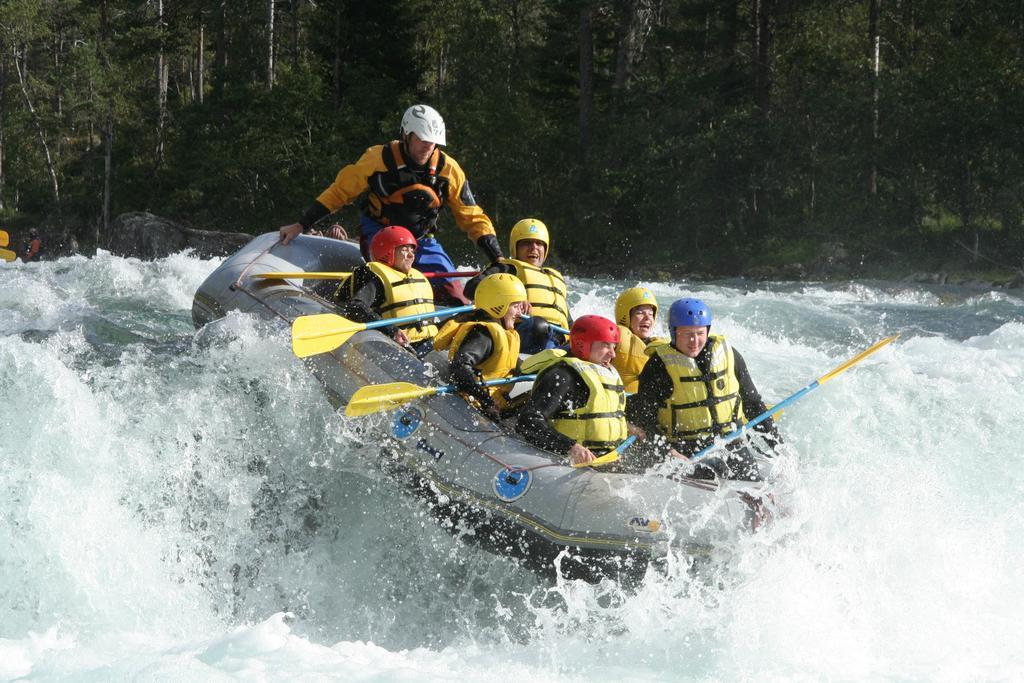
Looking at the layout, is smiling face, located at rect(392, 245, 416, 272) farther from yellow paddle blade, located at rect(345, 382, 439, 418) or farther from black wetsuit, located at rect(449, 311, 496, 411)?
yellow paddle blade, located at rect(345, 382, 439, 418)

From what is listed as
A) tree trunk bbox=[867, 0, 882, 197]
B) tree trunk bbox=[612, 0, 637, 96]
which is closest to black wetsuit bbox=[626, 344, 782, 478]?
tree trunk bbox=[867, 0, 882, 197]

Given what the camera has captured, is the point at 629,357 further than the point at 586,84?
No

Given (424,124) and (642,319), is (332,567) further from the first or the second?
(424,124)

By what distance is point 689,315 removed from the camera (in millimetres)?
4680

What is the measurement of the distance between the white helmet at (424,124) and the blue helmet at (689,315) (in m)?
2.03

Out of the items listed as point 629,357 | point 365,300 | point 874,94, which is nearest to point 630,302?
point 629,357

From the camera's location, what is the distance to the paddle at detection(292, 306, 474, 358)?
488 centimetres

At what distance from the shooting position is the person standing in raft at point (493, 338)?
4930 millimetres

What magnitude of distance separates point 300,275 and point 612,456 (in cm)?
254

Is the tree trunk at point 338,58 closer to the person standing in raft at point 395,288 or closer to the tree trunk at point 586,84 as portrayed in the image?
the tree trunk at point 586,84

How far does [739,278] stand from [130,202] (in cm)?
1691

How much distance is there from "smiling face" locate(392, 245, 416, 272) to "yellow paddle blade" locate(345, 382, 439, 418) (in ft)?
3.47

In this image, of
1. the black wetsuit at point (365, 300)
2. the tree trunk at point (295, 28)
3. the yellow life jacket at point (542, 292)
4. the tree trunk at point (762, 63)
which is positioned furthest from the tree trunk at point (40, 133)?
the yellow life jacket at point (542, 292)

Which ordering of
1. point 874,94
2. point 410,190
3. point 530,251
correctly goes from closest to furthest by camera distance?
point 530,251 < point 410,190 < point 874,94
